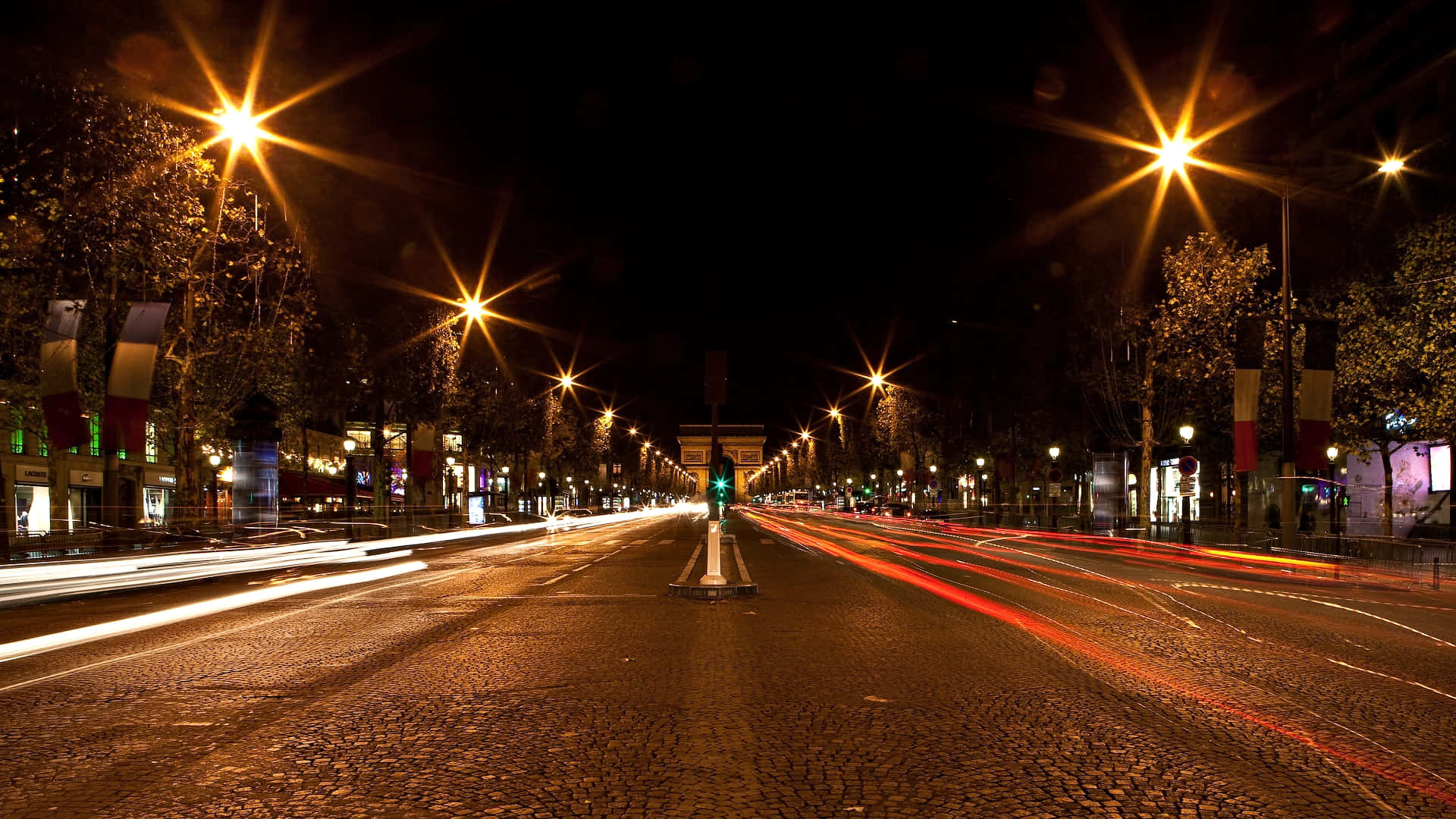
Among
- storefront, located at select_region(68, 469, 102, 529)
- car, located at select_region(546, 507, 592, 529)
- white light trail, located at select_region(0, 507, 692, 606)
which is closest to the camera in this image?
white light trail, located at select_region(0, 507, 692, 606)

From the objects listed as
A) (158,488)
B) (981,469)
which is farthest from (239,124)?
(981,469)

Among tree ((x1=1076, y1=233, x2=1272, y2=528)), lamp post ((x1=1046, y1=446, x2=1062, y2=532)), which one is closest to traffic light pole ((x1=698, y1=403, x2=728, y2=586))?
tree ((x1=1076, y1=233, x2=1272, y2=528))

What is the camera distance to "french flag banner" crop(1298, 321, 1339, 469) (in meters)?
24.5

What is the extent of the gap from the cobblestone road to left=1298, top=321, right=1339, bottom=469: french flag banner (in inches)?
418

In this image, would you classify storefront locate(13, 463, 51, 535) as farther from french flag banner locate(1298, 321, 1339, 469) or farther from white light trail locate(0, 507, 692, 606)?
french flag banner locate(1298, 321, 1339, 469)

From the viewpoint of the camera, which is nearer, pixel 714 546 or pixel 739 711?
pixel 739 711

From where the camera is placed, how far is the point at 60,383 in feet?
73.4

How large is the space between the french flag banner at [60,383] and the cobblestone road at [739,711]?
8.60 m

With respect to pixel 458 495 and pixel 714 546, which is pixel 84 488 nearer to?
pixel 458 495

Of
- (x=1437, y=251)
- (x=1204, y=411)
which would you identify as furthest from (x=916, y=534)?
(x=1437, y=251)

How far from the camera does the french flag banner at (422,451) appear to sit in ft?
153

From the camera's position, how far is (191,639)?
11.4 m

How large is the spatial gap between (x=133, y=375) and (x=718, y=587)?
1610cm

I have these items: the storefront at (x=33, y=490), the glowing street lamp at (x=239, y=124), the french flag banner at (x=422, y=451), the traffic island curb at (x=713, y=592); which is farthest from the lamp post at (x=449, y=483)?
the traffic island curb at (x=713, y=592)
